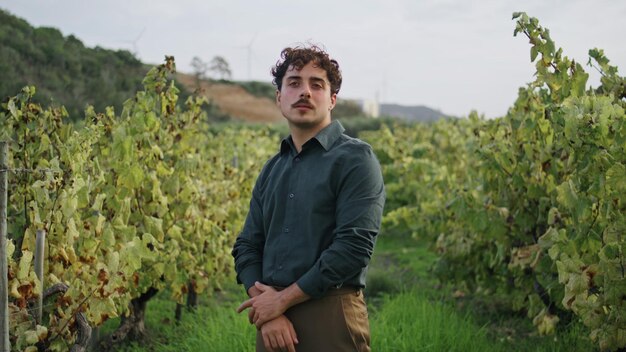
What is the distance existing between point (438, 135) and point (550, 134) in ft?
25.0

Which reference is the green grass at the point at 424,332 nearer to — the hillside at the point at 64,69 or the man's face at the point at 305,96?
the man's face at the point at 305,96

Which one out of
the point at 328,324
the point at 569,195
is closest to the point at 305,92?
the point at 328,324

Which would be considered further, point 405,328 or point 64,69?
point 64,69

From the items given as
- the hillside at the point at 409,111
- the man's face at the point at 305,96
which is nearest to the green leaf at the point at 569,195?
the man's face at the point at 305,96

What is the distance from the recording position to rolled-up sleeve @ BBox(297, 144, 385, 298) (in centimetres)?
221

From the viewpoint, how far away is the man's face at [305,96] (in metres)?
2.40

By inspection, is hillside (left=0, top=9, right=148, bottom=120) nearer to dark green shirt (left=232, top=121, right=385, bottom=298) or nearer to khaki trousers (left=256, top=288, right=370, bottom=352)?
dark green shirt (left=232, top=121, right=385, bottom=298)

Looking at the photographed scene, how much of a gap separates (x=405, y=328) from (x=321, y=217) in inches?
97.4

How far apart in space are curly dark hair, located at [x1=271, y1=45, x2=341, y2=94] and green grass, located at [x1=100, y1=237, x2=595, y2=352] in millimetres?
2080

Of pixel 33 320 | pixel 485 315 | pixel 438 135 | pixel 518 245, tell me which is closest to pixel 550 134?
pixel 518 245

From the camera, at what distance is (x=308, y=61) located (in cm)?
243

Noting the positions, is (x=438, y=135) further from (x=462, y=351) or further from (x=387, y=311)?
(x=462, y=351)

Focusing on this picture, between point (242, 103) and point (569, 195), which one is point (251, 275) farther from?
point (242, 103)

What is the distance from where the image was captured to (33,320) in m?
2.79
